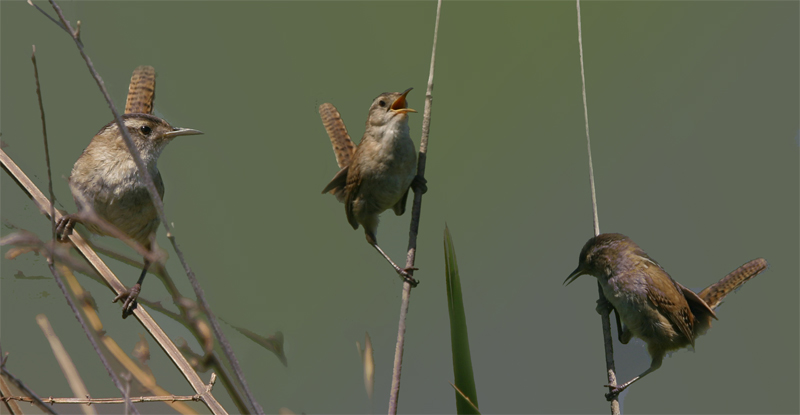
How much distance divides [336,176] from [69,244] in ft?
3.07

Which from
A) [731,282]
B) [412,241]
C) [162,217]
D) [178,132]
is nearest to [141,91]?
[178,132]

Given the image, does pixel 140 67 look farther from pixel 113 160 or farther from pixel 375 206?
pixel 375 206

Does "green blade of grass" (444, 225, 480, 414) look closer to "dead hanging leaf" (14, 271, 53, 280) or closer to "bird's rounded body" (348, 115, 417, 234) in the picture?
"bird's rounded body" (348, 115, 417, 234)

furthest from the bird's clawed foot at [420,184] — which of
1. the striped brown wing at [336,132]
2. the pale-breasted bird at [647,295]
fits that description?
the pale-breasted bird at [647,295]

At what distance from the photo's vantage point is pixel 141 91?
2.07 m

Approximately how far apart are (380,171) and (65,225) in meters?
1.00

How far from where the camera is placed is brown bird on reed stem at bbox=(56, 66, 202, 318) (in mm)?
1702

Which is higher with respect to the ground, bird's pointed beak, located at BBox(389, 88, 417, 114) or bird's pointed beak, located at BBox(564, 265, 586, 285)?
bird's pointed beak, located at BBox(389, 88, 417, 114)

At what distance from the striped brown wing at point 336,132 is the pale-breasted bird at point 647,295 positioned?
3.52ft

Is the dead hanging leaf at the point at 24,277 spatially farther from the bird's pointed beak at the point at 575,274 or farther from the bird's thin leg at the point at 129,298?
the bird's pointed beak at the point at 575,274

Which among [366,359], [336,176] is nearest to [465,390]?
[366,359]

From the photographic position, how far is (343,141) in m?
2.34

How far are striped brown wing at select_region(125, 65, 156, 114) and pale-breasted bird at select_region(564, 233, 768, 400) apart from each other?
5.87 ft

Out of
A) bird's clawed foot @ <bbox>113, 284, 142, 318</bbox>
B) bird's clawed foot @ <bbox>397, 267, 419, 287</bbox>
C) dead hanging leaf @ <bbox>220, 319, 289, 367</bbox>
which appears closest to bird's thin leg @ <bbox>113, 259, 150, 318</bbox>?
bird's clawed foot @ <bbox>113, 284, 142, 318</bbox>
